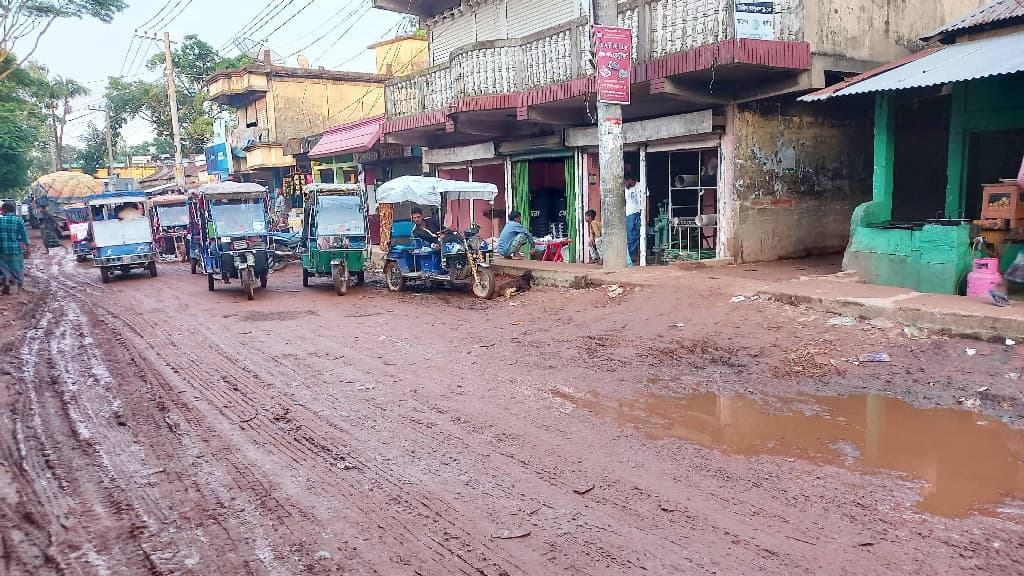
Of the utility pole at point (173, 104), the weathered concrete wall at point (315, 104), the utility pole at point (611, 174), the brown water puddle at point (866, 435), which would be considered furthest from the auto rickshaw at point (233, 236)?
the weathered concrete wall at point (315, 104)

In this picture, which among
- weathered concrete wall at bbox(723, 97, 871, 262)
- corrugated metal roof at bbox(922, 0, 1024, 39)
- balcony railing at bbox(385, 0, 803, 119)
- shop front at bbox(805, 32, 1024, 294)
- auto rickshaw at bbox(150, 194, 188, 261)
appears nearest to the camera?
shop front at bbox(805, 32, 1024, 294)

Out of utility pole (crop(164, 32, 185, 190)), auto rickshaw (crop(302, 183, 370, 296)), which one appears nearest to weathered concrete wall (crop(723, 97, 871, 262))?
auto rickshaw (crop(302, 183, 370, 296))

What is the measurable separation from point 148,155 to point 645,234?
78713 millimetres

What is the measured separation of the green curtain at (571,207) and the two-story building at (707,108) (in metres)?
0.05

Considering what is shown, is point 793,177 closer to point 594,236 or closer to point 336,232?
point 594,236

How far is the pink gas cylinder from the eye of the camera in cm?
826

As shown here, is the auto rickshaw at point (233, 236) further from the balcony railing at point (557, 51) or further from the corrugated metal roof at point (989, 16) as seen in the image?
the corrugated metal roof at point (989, 16)

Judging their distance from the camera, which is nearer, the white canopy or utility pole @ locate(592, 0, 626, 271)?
utility pole @ locate(592, 0, 626, 271)

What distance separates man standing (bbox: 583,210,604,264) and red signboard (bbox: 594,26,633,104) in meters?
4.19

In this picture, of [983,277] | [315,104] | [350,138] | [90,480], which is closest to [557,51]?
[983,277]

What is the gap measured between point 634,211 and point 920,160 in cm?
575

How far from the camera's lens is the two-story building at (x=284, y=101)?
32844 millimetres

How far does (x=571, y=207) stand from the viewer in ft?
56.5

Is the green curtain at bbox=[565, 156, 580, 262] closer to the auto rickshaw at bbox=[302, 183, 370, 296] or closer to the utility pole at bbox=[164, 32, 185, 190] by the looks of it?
the auto rickshaw at bbox=[302, 183, 370, 296]
